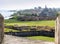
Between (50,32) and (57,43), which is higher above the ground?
(57,43)

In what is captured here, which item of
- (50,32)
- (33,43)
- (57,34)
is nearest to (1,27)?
(57,34)

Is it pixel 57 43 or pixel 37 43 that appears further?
pixel 37 43

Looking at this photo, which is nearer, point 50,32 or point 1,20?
point 1,20

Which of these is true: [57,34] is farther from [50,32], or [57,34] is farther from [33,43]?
[50,32]

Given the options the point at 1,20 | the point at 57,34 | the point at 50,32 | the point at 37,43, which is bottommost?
the point at 50,32

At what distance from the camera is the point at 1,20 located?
18.9 ft

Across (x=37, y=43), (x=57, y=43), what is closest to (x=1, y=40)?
(x=57, y=43)

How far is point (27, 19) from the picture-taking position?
44438 millimetres

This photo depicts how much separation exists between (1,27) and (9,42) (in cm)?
186

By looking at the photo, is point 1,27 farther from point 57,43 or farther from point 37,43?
point 37,43

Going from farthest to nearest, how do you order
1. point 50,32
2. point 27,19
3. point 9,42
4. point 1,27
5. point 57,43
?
point 27,19 → point 50,32 → point 9,42 → point 57,43 → point 1,27

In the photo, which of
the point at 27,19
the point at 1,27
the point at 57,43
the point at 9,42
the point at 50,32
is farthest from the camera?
the point at 27,19

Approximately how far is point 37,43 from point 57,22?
1511 millimetres

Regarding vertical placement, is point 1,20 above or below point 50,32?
above
